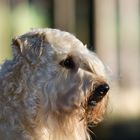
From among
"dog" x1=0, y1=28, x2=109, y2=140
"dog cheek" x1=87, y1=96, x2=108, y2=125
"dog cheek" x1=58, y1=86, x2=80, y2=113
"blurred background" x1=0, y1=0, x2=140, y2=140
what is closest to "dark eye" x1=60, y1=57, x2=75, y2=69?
"dog" x1=0, y1=28, x2=109, y2=140

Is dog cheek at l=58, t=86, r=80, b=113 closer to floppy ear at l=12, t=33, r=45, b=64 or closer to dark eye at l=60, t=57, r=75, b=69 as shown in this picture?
dark eye at l=60, t=57, r=75, b=69

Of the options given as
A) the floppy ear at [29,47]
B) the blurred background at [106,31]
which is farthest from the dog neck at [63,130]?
the blurred background at [106,31]

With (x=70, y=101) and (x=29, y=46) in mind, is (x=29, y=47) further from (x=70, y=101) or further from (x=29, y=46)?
(x=70, y=101)

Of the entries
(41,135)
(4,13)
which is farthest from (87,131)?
(4,13)

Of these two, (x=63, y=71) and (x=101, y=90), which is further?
(x=63, y=71)

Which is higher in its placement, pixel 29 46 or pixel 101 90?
pixel 29 46

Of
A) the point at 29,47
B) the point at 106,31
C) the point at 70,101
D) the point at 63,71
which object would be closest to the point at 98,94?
the point at 70,101

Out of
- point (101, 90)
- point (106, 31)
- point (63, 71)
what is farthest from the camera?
point (106, 31)

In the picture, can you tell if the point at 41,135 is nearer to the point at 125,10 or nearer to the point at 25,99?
the point at 25,99

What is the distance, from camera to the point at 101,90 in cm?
620

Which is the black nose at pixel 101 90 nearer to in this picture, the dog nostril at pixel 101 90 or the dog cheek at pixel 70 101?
the dog nostril at pixel 101 90

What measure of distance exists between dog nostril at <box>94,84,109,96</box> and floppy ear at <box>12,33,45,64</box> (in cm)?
49

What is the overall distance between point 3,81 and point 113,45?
6265 mm

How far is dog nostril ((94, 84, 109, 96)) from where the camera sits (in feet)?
20.3
